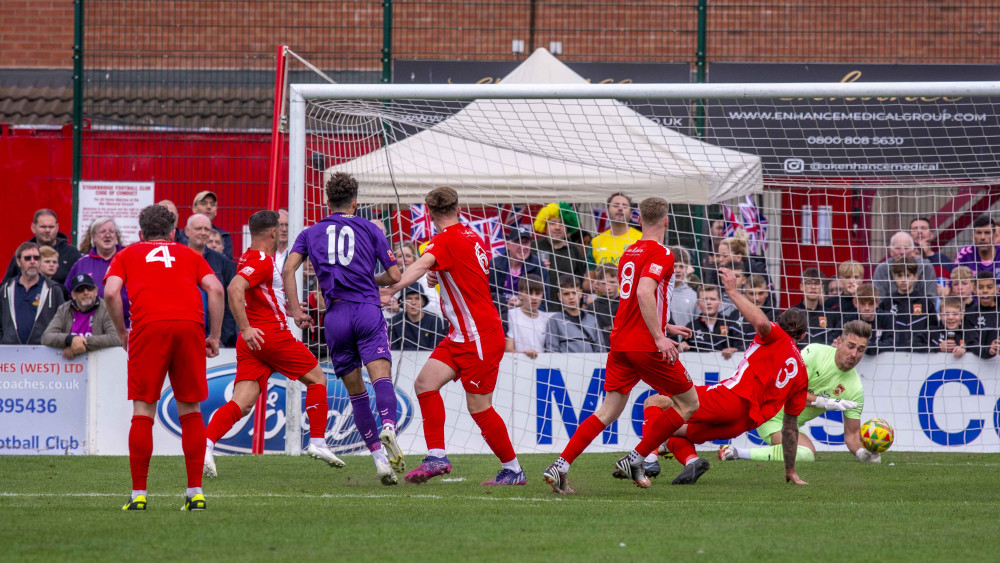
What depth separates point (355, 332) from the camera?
780 centimetres

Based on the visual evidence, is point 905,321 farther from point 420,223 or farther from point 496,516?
point 496,516

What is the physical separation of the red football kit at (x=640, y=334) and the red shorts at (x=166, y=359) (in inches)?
103

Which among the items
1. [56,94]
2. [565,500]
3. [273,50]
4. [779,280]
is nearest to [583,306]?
[779,280]

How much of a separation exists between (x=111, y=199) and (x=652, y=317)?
767cm

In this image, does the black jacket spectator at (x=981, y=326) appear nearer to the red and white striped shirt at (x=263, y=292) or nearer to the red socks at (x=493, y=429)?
the red socks at (x=493, y=429)

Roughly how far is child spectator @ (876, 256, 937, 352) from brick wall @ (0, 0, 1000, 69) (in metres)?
4.05

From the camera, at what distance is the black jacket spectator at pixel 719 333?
11.3 m

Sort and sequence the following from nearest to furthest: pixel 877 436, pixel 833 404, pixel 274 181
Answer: pixel 877 436 → pixel 833 404 → pixel 274 181

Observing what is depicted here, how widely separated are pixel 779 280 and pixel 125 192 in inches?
281

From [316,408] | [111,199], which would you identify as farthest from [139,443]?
→ [111,199]

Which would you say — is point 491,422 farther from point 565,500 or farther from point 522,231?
point 522,231

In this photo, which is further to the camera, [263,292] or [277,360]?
[277,360]

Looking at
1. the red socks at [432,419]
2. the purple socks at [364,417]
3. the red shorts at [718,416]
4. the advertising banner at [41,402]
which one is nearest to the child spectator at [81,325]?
the advertising banner at [41,402]

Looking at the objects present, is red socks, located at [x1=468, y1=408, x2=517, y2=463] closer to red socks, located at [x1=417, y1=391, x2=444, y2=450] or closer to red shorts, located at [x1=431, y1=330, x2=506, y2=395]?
red shorts, located at [x1=431, y1=330, x2=506, y2=395]
